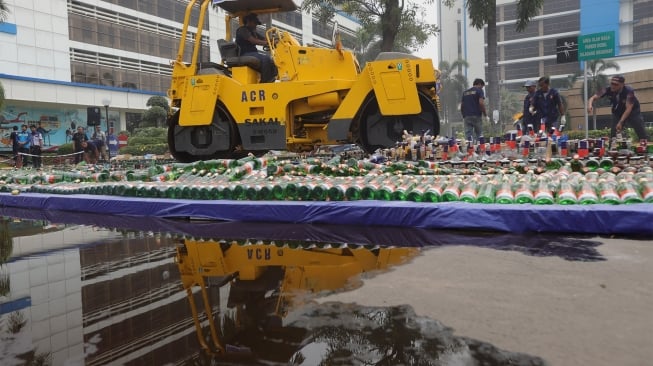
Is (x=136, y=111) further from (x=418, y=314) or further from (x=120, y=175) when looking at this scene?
(x=418, y=314)

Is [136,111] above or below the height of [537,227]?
above

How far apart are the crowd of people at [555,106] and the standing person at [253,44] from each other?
176 inches

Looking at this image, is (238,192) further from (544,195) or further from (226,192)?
(544,195)

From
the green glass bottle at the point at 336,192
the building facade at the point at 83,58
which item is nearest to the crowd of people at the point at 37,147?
the building facade at the point at 83,58

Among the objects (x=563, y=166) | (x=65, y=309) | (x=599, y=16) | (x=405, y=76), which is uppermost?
(x=599, y=16)

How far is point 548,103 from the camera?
1073cm

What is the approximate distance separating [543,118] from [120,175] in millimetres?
8221

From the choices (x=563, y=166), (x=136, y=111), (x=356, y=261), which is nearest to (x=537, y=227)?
(x=356, y=261)

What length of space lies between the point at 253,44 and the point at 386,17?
44.7 feet

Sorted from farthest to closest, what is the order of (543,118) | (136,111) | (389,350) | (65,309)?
(136,111) < (543,118) < (65,309) < (389,350)

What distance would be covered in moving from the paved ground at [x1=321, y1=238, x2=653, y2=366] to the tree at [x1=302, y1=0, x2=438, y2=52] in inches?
808

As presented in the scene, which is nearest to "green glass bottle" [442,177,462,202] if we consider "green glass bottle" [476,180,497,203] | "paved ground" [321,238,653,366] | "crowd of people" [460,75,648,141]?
"green glass bottle" [476,180,497,203]

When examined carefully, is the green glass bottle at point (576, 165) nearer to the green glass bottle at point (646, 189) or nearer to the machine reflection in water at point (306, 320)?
the green glass bottle at point (646, 189)

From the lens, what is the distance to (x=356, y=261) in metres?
3.96
